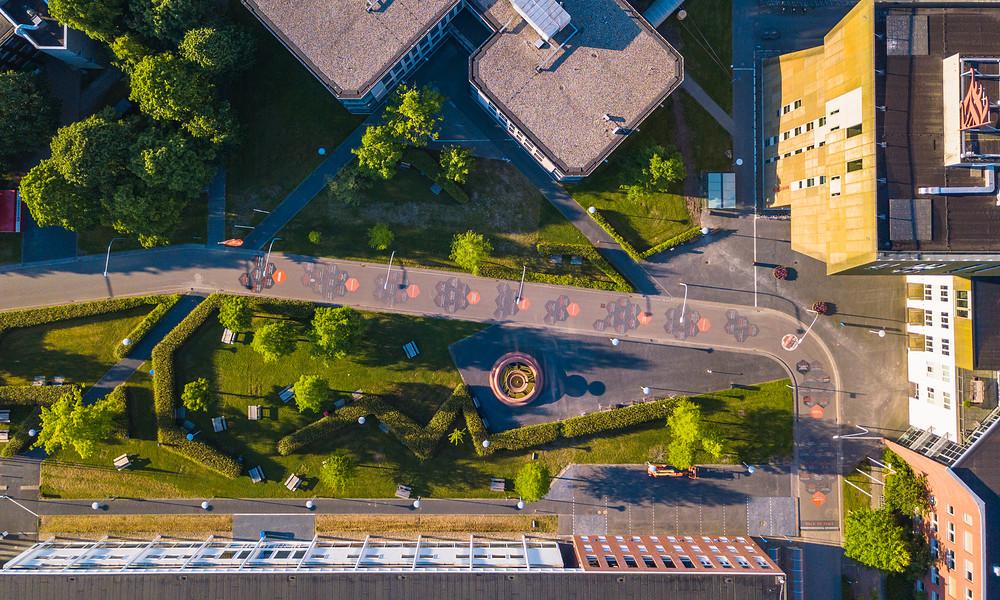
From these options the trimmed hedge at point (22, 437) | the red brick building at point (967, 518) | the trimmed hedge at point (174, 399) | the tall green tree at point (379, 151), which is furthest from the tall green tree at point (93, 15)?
the red brick building at point (967, 518)

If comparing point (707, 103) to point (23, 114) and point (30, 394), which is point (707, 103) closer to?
point (23, 114)

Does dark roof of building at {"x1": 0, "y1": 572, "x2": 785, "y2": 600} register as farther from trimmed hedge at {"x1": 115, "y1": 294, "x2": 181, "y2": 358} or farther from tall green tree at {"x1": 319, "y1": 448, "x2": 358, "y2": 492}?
trimmed hedge at {"x1": 115, "y1": 294, "x2": 181, "y2": 358}

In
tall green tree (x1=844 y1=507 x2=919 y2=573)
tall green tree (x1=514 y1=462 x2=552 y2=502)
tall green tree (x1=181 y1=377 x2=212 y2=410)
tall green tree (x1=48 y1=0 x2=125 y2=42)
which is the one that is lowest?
tall green tree (x1=844 y1=507 x2=919 y2=573)

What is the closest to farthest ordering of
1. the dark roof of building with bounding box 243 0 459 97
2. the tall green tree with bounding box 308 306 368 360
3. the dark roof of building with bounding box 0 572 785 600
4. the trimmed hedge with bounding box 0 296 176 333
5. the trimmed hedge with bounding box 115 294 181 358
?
the dark roof of building with bounding box 0 572 785 600 < the dark roof of building with bounding box 243 0 459 97 < the tall green tree with bounding box 308 306 368 360 < the trimmed hedge with bounding box 0 296 176 333 < the trimmed hedge with bounding box 115 294 181 358

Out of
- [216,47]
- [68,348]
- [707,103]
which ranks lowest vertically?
[68,348]

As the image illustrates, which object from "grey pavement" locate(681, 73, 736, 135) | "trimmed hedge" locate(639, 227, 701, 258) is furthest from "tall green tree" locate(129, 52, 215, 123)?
"grey pavement" locate(681, 73, 736, 135)

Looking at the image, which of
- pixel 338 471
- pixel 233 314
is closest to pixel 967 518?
pixel 338 471
